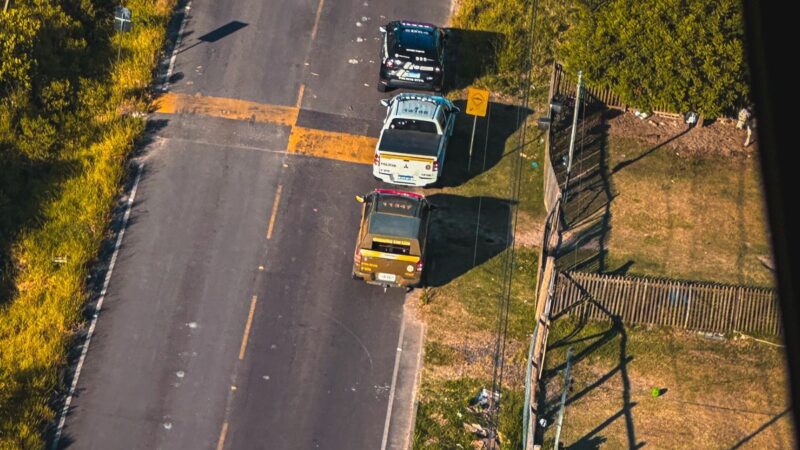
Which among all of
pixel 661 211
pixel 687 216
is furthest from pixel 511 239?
pixel 687 216

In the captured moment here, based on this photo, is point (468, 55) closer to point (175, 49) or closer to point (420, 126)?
point (420, 126)

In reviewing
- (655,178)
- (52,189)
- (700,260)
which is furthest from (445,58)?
(52,189)

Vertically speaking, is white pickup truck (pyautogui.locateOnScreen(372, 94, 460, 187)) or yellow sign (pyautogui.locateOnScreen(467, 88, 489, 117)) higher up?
yellow sign (pyautogui.locateOnScreen(467, 88, 489, 117))

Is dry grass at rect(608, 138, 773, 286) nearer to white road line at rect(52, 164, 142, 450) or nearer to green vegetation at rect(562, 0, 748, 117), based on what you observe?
green vegetation at rect(562, 0, 748, 117)

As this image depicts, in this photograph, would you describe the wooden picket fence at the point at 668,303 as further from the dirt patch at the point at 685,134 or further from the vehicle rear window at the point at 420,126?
the dirt patch at the point at 685,134

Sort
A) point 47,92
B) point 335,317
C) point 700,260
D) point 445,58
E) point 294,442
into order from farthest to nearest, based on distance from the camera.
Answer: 1. point 445,58
2. point 47,92
3. point 700,260
4. point 335,317
5. point 294,442

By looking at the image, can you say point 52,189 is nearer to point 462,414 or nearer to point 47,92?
point 47,92

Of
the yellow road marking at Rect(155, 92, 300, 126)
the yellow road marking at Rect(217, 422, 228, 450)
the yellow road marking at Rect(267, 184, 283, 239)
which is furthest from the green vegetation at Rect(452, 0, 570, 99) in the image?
the yellow road marking at Rect(217, 422, 228, 450)
